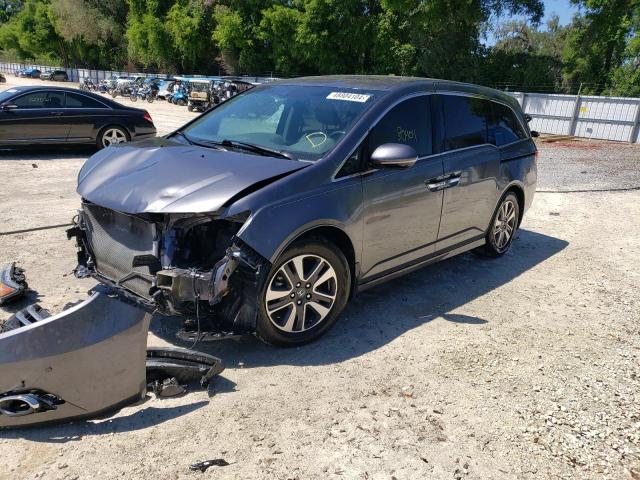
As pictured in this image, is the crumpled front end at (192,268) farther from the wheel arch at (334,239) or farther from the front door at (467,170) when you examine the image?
the front door at (467,170)

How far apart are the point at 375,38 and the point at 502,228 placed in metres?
40.1

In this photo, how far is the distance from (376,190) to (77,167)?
317 inches

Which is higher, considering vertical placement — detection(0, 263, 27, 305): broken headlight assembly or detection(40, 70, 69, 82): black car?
detection(40, 70, 69, 82): black car

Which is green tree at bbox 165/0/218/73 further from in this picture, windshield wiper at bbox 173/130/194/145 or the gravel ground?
windshield wiper at bbox 173/130/194/145

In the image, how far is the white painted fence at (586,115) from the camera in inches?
751

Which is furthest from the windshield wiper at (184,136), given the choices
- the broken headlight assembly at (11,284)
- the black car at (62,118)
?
the black car at (62,118)

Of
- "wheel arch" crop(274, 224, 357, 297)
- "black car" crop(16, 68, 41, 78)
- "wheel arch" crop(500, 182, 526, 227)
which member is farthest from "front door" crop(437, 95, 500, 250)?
"black car" crop(16, 68, 41, 78)

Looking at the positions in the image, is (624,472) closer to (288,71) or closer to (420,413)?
(420,413)

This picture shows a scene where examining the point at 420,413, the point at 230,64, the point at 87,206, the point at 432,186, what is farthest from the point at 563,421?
the point at 230,64

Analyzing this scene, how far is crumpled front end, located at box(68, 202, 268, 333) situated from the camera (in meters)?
3.23

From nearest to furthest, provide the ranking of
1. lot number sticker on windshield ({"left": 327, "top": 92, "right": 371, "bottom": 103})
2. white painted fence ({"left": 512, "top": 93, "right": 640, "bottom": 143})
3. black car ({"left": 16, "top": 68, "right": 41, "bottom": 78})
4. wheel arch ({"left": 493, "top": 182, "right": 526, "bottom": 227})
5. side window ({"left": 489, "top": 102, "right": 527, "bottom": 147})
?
1. lot number sticker on windshield ({"left": 327, "top": 92, "right": 371, "bottom": 103})
2. side window ({"left": 489, "top": 102, "right": 527, "bottom": 147})
3. wheel arch ({"left": 493, "top": 182, "right": 526, "bottom": 227})
4. white painted fence ({"left": 512, "top": 93, "right": 640, "bottom": 143})
5. black car ({"left": 16, "top": 68, "right": 41, "bottom": 78})

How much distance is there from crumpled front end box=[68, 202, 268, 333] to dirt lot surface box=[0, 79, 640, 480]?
1.49ft

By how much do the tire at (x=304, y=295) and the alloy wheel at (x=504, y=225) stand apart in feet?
8.15

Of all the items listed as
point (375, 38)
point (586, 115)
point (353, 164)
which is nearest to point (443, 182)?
point (353, 164)
